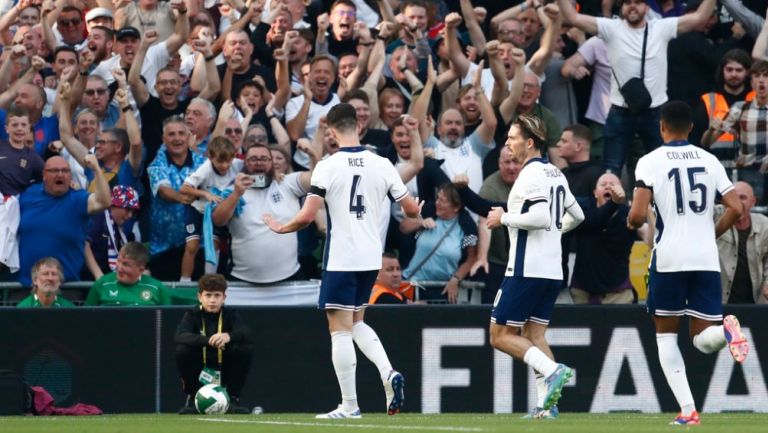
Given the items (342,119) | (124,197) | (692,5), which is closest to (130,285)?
(124,197)

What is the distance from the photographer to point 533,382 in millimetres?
14250

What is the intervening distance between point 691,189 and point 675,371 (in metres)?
1.28

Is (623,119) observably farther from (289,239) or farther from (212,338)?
(212,338)

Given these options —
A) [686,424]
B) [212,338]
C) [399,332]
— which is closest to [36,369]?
[212,338]

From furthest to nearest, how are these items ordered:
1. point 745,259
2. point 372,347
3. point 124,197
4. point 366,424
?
point 124,197
point 745,259
point 372,347
point 366,424

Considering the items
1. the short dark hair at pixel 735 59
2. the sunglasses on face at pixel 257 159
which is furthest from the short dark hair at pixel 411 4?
the sunglasses on face at pixel 257 159

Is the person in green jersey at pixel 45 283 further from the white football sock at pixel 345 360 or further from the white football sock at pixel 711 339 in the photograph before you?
the white football sock at pixel 711 339

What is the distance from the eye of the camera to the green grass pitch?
33.3ft

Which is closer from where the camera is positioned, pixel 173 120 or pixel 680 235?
pixel 680 235

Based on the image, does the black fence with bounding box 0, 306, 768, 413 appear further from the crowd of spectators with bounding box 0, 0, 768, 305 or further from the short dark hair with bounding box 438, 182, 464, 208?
the short dark hair with bounding box 438, 182, 464, 208

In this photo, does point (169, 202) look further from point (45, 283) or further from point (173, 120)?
point (45, 283)

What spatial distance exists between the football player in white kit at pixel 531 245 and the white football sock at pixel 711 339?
3.47 ft

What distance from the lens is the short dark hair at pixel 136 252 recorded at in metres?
14.2

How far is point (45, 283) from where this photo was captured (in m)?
14.0
